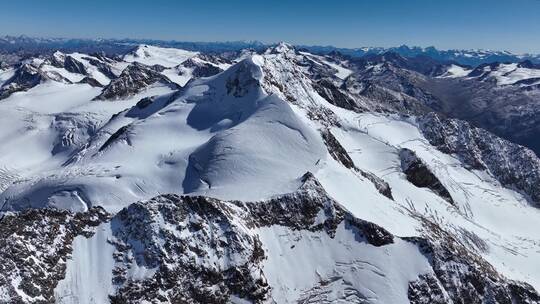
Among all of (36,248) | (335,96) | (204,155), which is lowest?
(335,96)

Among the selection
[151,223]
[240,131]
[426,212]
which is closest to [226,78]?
[240,131]

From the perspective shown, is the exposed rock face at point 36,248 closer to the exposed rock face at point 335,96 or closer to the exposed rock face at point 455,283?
the exposed rock face at point 455,283

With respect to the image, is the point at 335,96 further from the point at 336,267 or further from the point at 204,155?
the point at 336,267

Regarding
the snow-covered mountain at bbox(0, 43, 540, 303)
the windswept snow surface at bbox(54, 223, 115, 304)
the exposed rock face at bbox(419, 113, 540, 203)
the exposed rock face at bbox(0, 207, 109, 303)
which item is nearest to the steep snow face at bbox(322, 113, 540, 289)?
the snow-covered mountain at bbox(0, 43, 540, 303)

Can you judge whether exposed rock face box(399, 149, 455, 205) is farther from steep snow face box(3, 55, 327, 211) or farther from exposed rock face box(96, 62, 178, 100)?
exposed rock face box(96, 62, 178, 100)

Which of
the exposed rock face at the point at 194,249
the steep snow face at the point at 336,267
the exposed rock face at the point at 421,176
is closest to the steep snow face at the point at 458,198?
the exposed rock face at the point at 421,176

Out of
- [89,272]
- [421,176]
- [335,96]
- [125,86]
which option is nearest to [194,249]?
[89,272]
